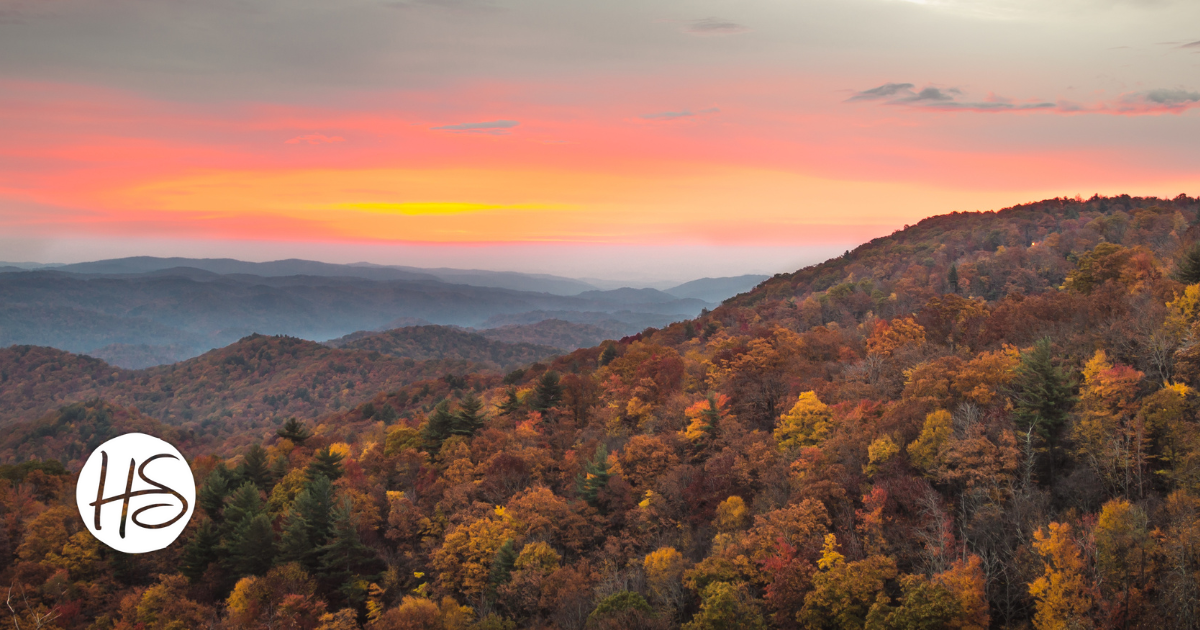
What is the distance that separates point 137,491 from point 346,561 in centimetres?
1812

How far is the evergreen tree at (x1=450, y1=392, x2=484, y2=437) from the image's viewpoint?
7019 cm

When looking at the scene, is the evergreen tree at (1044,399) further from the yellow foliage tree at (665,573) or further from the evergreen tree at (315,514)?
the evergreen tree at (315,514)

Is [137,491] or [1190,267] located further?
[1190,267]

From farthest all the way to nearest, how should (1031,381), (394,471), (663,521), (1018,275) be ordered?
(1018,275), (394,471), (663,521), (1031,381)

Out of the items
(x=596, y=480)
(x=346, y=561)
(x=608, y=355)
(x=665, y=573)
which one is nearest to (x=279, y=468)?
(x=346, y=561)

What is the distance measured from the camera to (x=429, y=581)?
160 feet

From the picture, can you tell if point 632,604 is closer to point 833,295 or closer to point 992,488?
point 992,488

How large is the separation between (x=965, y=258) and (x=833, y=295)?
3904cm

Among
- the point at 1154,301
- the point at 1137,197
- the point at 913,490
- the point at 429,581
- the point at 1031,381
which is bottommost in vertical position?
the point at 429,581

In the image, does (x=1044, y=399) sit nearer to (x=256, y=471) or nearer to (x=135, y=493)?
(x=135, y=493)

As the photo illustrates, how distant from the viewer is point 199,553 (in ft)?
170

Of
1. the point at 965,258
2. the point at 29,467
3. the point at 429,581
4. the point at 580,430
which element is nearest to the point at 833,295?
the point at 965,258

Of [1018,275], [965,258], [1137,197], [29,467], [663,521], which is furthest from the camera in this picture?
[1137,197]

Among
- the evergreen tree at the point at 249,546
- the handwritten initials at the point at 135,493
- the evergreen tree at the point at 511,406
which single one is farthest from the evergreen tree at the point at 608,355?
the handwritten initials at the point at 135,493
